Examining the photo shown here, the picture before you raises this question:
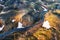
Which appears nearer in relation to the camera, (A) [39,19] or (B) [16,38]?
(B) [16,38]

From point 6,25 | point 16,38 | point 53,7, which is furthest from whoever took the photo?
point 53,7

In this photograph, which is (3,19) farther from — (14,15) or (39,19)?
(39,19)

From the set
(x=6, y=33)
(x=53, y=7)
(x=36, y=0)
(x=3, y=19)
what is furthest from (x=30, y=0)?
(x=6, y=33)

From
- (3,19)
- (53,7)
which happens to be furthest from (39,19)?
(3,19)

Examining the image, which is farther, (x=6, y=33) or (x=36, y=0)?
(x=36, y=0)

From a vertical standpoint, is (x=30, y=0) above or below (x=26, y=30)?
above

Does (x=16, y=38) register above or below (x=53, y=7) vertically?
below

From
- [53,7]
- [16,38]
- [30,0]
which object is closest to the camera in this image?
[16,38]

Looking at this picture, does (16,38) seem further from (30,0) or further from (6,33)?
(30,0)

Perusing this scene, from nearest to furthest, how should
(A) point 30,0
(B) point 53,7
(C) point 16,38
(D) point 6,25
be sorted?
(C) point 16,38 < (D) point 6,25 < (B) point 53,7 < (A) point 30,0
